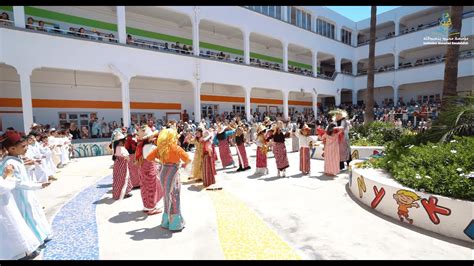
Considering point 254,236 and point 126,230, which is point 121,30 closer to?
point 126,230

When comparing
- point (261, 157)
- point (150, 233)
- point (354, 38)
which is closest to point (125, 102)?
point (261, 157)

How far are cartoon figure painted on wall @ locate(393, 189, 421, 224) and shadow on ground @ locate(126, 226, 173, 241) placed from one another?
382 centimetres

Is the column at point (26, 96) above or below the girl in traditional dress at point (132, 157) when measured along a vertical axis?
above

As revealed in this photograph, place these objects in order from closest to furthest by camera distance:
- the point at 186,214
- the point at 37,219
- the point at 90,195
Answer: the point at 37,219
the point at 186,214
the point at 90,195

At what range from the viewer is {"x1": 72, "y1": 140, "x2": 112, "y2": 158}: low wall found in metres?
13.3

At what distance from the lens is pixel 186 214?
16.4 feet

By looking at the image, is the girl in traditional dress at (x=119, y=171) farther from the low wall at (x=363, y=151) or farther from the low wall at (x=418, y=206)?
the low wall at (x=363, y=151)

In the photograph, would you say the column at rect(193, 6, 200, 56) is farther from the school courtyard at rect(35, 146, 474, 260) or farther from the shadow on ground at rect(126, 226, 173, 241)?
the shadow on ground at rect(126, 226, 173, 241)

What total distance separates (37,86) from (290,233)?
16.9 m

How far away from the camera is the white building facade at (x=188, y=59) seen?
13383mm

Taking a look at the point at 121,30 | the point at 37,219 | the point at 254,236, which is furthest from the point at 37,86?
the point at 254,236

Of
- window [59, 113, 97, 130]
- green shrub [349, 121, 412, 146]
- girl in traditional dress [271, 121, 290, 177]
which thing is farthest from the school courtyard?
window [59, 113, 97, 130]

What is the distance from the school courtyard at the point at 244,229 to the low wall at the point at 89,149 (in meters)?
7.46

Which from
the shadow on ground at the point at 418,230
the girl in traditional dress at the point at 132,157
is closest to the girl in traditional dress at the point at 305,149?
the shadow on ground at the point at 418,230
